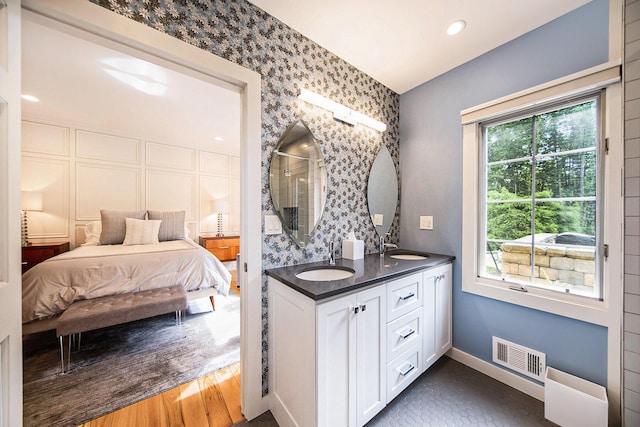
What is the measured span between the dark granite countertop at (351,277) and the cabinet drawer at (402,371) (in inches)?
21.9

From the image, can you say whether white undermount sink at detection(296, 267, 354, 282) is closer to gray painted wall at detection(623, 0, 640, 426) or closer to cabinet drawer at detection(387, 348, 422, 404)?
cabinet drawer at detection(387, 348, 422, 404)

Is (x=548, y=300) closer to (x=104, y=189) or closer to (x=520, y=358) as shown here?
(x=520, y=358)

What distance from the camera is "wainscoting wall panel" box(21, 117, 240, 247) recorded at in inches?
132

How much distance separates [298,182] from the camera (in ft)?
5.23

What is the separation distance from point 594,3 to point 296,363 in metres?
2.68

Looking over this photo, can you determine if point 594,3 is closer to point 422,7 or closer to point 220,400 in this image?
point 422,7

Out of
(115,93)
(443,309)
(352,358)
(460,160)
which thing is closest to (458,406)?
(443,309)

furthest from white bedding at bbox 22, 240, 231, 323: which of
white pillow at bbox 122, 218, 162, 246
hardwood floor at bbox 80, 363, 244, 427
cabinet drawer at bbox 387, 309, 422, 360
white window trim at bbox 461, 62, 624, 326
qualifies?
white window trim at bbox 461, 62, 624, 326

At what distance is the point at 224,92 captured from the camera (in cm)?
261

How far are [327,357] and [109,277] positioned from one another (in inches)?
95.0

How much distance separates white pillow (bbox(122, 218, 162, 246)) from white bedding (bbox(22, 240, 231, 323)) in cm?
103

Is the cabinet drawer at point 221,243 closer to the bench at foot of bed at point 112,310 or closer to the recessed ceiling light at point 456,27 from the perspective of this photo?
the bench at foot of bed at point 112,310

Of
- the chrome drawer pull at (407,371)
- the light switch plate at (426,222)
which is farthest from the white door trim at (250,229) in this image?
the light switch plate at (426,222)

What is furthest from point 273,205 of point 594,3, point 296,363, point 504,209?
point 594,3
